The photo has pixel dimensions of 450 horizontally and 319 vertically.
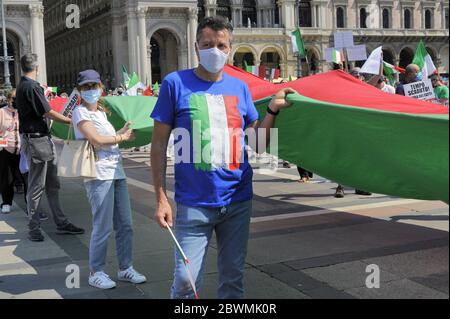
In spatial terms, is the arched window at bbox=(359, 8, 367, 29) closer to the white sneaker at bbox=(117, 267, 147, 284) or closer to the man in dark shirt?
the man in dark shirt

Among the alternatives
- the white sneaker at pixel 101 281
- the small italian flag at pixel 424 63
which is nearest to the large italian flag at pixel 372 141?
the white sneaker at pixel 101 281

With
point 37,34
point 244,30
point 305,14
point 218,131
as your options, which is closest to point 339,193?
point 218,131

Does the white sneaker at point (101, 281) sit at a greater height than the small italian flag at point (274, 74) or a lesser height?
lesser

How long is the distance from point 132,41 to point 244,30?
14246mm

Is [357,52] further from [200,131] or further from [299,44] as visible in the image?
[200,131]

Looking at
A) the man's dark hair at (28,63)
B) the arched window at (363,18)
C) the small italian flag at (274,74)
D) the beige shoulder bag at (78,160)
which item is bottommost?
the beige shoulder bag at (78,160)

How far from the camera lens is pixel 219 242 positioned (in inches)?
154

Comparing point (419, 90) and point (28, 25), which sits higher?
point (28, 25)

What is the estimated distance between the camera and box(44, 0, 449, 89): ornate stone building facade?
200ft

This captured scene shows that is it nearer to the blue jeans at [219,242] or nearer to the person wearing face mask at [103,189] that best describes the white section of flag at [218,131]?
the blue jeans at [219,242]

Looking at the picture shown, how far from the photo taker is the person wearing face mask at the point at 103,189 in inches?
214

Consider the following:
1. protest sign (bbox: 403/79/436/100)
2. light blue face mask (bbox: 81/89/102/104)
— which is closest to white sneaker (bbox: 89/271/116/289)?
light blue face mask (bbox: 81/89/102/104)

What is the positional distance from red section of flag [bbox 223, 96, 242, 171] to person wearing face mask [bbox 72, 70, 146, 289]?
198cm
